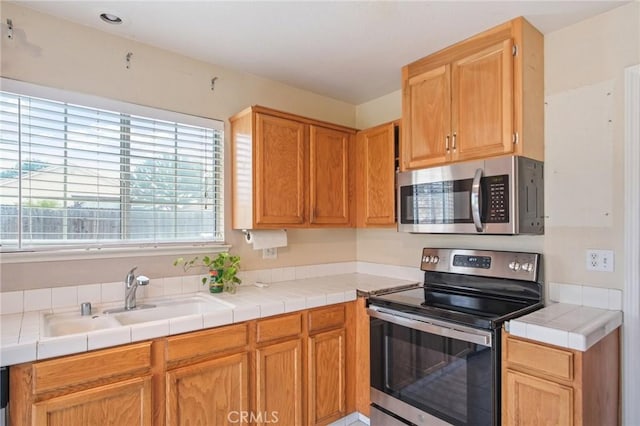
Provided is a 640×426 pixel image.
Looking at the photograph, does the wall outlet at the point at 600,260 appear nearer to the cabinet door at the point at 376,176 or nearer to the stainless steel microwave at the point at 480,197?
the stainless steel microwave at the point at 480,197

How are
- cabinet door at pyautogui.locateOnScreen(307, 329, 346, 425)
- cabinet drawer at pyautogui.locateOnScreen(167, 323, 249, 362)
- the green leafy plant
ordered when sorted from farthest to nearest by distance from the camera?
the green leafy plant → cabinet door at pyautogui.locateOnScreen(307, 329, 346, 425) → cabinet drawer at pyautogui.locateOnScreen(167, 323, 249, 362)

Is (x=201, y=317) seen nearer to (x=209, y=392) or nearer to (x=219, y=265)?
(x=209, y=392)

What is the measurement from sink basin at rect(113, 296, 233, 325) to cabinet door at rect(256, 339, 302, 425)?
0.38 metres

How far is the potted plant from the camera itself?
2.21m

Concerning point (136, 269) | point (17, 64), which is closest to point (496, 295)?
point (136, 269)

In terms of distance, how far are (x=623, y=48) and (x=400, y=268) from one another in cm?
185

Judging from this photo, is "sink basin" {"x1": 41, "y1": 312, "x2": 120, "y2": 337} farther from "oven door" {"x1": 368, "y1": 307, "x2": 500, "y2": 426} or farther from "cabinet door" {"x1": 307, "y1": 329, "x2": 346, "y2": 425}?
"oven door" {"x1": 368, "y1": 307, "x2": 500, "y2": 426}

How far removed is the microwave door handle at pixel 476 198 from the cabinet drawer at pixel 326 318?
0.97m

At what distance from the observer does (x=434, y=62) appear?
221 cm

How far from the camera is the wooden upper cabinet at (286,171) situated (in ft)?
7.39

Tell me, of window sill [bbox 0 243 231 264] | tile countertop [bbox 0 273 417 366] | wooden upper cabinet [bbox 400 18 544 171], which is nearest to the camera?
tile countertop [bbox 0 273 417 366]

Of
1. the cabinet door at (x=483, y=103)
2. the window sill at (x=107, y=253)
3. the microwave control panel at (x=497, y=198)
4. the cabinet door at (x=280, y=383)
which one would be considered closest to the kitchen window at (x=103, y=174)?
the window sill at (x=107, y=253)

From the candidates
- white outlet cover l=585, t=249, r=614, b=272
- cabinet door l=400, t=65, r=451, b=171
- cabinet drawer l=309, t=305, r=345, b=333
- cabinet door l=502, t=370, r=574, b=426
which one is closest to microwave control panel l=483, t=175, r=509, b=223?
cabinet door l=400, t=65, r=451, b=171

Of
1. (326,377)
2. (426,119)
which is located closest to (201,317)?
(326,377)
